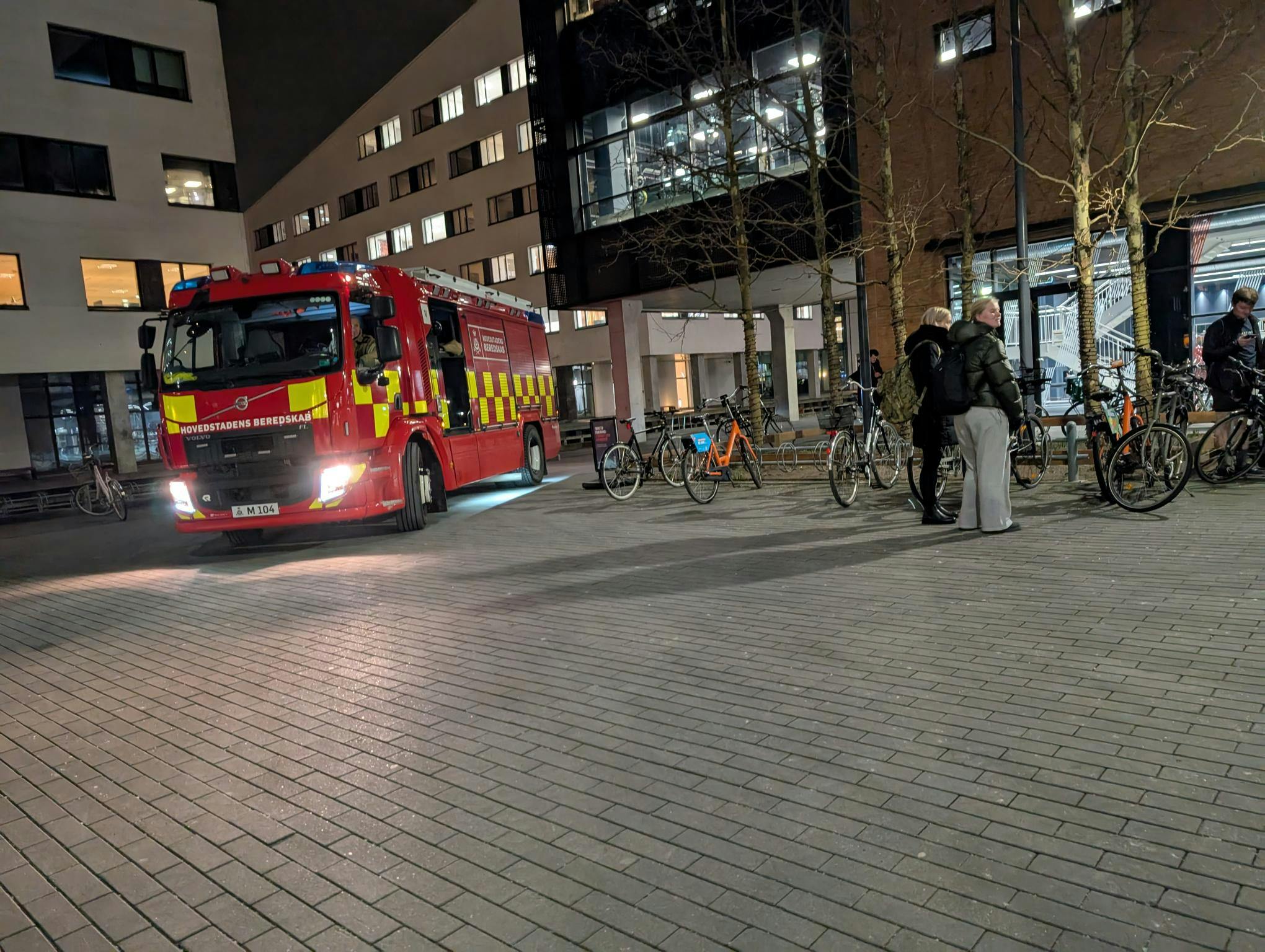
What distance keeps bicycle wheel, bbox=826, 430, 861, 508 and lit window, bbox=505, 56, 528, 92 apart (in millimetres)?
32253

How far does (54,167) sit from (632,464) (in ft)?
76.2

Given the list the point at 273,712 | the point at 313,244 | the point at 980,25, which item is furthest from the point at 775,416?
the point at 313,244

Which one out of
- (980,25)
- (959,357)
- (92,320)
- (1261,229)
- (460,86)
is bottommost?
(959,357)

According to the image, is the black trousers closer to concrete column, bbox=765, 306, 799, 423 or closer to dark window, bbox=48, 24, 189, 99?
concrete column, bbox=765, 306, 799, 423

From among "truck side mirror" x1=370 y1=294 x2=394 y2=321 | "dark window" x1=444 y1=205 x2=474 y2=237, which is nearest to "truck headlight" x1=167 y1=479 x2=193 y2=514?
"truck side mirror" x1=370 y1=294 x2=394 y2=321

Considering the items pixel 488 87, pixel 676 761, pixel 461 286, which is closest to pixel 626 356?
pixel 461 286

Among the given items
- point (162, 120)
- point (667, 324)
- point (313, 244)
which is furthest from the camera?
point (313, 244)

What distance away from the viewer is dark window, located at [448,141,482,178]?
40.6 meters

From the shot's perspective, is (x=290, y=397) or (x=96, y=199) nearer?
(x=290, y=397)

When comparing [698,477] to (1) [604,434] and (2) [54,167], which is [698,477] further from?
(2) [54,167]

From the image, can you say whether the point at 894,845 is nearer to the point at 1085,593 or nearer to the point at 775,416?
the point at 1085,593

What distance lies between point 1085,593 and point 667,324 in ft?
113

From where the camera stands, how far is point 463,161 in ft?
135

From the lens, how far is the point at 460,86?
40.7 m
